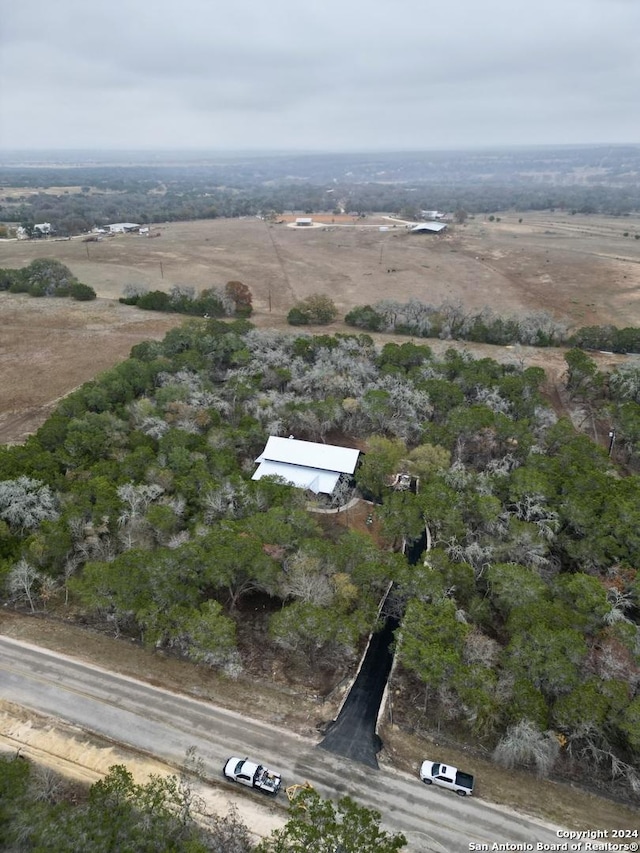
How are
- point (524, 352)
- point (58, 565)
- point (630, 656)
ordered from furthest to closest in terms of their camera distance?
1. point (524, 352)
2. point (58, 565)
3. point (630, 656)

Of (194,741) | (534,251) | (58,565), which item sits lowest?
(194,741)

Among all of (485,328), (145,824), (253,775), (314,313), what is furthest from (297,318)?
(145,824)

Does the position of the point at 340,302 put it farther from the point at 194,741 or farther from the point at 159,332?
the point at 194,741

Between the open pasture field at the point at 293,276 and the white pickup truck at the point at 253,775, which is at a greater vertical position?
the open pasture field at the point at 293,276

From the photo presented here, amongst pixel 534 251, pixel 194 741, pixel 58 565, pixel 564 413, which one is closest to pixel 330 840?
pixel 194 741

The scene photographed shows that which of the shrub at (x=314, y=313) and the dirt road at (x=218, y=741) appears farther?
the shrub at (x=314, y=313)

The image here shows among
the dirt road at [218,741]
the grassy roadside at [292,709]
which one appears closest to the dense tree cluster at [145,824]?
the dirt road at [218,741]

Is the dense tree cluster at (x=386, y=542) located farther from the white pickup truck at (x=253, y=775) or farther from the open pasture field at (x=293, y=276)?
the open pasture field at (x=293, y=276)
